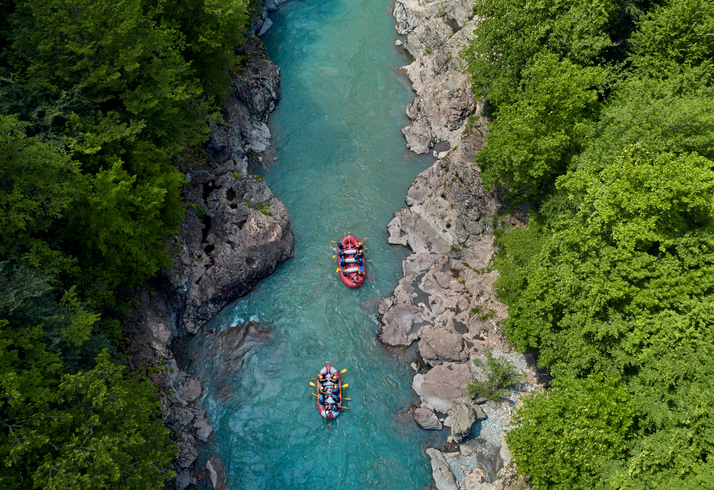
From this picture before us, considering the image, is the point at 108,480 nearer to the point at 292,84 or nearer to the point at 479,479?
the point at 479,479

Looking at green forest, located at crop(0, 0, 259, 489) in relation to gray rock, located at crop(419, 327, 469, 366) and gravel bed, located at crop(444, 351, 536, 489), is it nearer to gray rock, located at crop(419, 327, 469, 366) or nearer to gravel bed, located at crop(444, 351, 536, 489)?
gravel bed, located at crop(444, 351, 536, 489)

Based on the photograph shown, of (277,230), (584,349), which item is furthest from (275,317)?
(584,349)

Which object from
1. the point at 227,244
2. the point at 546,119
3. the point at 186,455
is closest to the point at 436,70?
the point at 546,119

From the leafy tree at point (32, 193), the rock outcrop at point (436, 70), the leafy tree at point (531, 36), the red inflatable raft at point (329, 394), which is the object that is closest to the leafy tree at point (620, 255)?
the leafy tree at point (531, 36)

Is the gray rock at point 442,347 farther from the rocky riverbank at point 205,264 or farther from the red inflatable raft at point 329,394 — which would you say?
the rocky riverbank at point 205,264

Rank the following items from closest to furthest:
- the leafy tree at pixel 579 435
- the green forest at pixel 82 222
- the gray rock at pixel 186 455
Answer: the green forest at pixel 82 222 → the leafy tree at pixel 579 435 → the gray rock at pixel 186 455

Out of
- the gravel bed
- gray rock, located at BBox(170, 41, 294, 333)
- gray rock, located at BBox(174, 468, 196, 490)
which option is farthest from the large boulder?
the gravel bed
